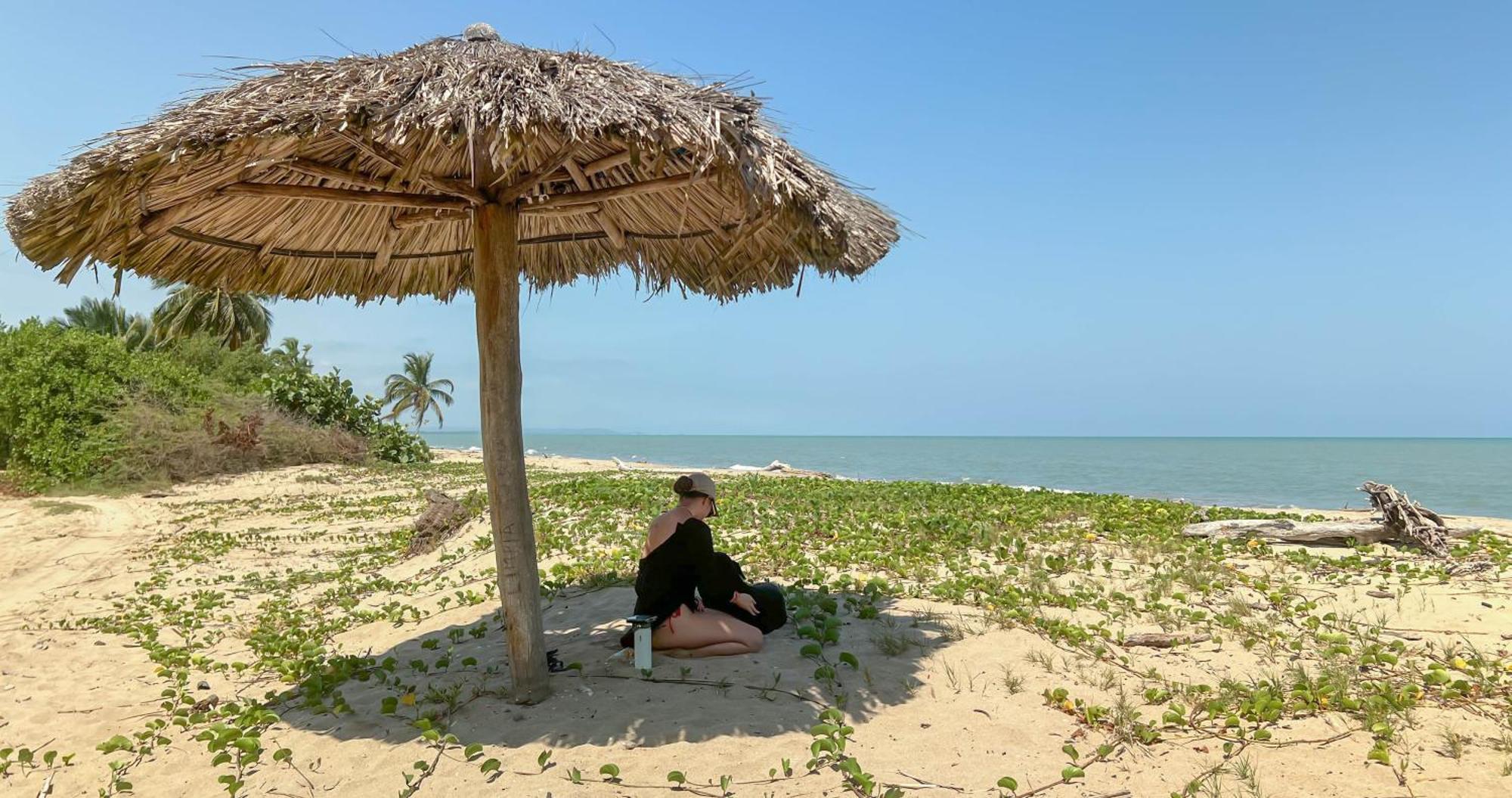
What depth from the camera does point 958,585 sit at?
20.4 ft

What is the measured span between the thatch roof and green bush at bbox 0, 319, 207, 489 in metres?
15.3

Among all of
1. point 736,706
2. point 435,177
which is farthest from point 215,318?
point 736,706

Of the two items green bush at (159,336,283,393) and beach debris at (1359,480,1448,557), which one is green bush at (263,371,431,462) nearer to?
green bush at (159,336,283,393)

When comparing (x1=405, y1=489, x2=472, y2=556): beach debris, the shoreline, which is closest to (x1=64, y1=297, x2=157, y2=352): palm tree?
the shoreline

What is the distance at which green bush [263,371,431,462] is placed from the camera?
22.4 meters

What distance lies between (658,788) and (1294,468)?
1960 inches

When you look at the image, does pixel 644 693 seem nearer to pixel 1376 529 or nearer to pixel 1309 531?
pixel 1309 531

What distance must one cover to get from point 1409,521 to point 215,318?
127ft

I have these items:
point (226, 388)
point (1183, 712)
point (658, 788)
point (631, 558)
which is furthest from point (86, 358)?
point (1183, 712)

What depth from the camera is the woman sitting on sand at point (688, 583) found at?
478 centimetres

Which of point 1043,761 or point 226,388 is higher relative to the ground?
point 226,388

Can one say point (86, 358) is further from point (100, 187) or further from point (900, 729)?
point (900, 729)

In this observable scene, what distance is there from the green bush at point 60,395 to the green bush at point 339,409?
3.16 m

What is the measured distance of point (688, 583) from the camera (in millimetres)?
4883
